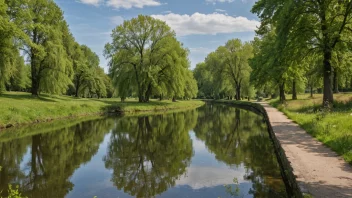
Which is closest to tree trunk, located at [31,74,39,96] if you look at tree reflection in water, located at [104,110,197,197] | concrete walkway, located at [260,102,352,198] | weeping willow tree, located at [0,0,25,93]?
weeping willow tree, located at [0,0,25,93]

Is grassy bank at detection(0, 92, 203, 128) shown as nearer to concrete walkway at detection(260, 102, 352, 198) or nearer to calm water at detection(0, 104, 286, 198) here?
calm water at detection(0, 104, 286, 198)

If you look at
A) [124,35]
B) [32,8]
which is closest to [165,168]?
[32,8]

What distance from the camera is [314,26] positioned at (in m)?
21.0

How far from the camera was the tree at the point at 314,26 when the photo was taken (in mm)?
19922

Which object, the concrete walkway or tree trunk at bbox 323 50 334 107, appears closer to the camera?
the concrete walkway

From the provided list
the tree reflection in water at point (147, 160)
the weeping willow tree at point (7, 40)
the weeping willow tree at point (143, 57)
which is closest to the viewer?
the tree reflection in water at point (147, 160)

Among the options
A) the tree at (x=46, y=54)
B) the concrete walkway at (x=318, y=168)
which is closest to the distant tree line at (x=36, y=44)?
the tree at (x=46, y=54)

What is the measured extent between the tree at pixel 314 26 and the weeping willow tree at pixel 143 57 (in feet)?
70.9

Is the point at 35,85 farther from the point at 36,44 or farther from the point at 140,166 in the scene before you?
the point at 140,166

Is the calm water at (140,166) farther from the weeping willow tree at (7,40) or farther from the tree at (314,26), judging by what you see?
the weeping willow tree at (7,40)

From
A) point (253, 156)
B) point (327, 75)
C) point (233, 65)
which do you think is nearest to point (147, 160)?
point (253, 156)

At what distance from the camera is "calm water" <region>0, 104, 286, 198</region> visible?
858 centimetres

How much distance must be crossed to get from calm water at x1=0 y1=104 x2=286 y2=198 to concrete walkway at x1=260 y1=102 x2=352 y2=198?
2.83ft

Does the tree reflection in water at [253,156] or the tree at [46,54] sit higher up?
the tree at [46,54]
